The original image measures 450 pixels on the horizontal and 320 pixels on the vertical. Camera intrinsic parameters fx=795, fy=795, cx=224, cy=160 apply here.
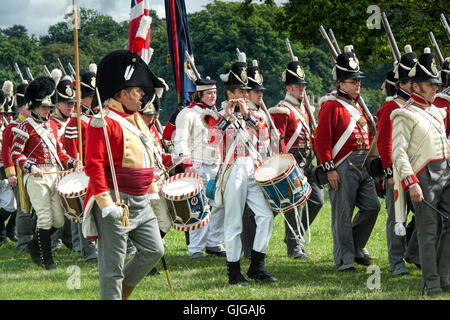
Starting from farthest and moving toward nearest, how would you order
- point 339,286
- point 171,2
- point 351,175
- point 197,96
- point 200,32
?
1. point 200,32
2. point 171,2
3. point 197,96
4. point 351,175
5. point 339,286

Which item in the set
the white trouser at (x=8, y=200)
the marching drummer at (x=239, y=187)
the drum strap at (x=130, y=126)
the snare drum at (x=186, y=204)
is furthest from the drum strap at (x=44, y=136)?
the drum strap at (x=130, y=126)

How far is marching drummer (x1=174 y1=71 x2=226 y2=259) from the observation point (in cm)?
982

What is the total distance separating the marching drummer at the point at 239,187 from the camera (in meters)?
7.70

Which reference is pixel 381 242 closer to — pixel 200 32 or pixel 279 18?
pixel 279 18

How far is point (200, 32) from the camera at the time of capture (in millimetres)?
61188

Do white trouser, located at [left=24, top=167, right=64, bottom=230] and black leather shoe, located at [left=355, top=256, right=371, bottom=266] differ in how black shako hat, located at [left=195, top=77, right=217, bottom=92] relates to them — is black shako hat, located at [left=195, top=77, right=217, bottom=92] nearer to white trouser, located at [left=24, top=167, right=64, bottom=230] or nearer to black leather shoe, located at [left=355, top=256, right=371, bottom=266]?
white trouser, located at [left=24, top=167, right=64, bottom=230]

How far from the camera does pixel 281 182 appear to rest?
7488 mm

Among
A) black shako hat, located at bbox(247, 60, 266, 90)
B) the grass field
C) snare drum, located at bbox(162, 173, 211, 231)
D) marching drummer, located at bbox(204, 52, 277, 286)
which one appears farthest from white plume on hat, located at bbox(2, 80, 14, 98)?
marching drummer, located at bbox(204, 52, 277, 286)

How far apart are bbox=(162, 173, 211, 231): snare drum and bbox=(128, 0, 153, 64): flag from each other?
1.44 metres

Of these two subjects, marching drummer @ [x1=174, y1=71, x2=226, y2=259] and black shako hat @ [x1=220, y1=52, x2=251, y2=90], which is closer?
black shako hat @ [x1=220, y1=52, x2=251, y2=90]

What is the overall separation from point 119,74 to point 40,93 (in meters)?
3.96

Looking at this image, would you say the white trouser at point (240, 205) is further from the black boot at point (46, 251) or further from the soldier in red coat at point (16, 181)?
the soldier in red coat at point (16, 181)

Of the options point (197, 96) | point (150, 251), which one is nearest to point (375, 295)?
point (150, 251)
